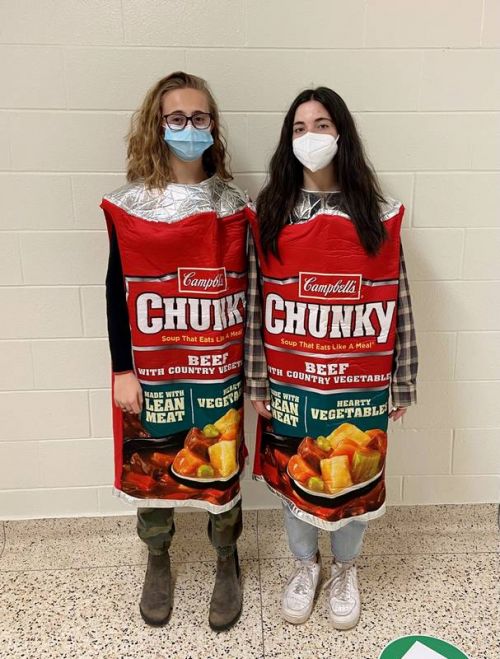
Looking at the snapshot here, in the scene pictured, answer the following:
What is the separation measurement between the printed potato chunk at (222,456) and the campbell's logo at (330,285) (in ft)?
1.58

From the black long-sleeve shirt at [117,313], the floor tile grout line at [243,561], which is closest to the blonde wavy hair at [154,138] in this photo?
the black long-sleeve shirt at [117,313]

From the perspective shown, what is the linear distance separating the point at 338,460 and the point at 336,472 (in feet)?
0.11

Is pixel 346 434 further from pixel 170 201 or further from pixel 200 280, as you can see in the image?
pixel 170 201

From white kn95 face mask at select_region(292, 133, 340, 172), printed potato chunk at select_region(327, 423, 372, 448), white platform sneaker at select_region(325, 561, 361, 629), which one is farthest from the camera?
white platform sneaker at select_region(325, 561, 361, 629)

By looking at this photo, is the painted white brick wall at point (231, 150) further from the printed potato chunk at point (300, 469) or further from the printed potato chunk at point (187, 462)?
the printed potato chunk at point (300, 469)

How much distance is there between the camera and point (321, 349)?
1575mm

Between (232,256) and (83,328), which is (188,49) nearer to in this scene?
(232,256)

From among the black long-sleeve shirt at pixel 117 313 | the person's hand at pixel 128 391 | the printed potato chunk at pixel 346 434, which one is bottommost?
the printed potato chunk at pixel 346 434

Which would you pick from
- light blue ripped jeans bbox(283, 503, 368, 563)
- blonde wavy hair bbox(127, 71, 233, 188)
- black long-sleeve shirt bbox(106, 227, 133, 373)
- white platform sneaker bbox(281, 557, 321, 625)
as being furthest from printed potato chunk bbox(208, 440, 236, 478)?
blonde wavy hair bbox(127, 71, 233, 188)

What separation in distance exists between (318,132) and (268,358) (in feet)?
1.98

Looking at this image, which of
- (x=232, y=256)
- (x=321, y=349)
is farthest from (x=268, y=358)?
(x=232, y=256)

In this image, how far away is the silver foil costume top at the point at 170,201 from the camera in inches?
60.2

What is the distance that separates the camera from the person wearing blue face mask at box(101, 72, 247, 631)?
5.03ft

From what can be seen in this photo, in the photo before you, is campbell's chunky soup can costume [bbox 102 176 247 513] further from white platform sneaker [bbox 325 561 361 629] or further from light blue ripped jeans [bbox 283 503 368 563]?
white platform sneaker [bbox 325 561 361 629]
